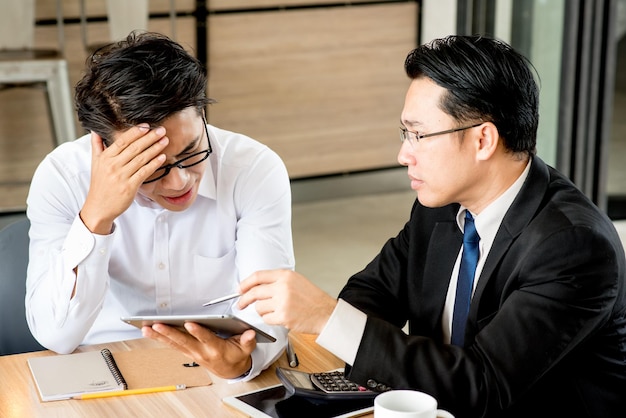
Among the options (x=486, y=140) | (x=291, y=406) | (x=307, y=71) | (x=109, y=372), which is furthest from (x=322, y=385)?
(x=307, y=71)

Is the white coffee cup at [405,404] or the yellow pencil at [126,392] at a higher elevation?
the white coffee cup at [405,404]

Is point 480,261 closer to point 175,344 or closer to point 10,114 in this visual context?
point 175,344

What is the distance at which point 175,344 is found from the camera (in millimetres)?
1764

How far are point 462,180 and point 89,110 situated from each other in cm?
82

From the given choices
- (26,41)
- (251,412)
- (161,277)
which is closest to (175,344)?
(251,412)

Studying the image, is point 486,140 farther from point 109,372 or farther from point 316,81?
point 316,81

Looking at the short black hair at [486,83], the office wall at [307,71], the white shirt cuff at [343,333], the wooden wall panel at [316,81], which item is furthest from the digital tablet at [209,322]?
the wooden wall panel at [316,81]

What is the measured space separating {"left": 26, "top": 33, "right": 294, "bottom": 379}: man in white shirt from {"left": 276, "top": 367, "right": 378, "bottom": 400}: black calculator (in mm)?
98

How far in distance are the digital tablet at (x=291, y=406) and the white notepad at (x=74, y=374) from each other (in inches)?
9.6

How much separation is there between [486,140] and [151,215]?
0.85m

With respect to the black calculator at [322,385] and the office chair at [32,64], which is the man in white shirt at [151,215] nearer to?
the black calculator at [322,385]

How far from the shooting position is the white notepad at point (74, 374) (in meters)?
1.74

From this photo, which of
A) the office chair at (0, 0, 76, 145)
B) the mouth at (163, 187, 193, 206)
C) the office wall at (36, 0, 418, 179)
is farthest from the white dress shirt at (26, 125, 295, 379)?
the office wall at (36, 0, 418, 179)

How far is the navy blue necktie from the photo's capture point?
184 cm
